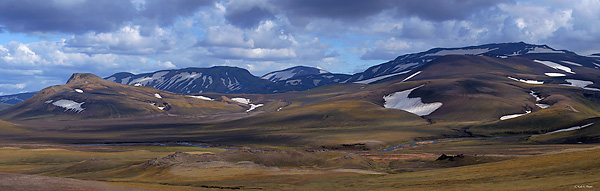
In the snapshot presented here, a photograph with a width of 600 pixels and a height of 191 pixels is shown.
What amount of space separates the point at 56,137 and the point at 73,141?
1878cm

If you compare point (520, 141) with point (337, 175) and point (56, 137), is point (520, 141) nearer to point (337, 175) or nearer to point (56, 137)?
point (337, 175)

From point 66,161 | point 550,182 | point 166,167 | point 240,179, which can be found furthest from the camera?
point 66,161

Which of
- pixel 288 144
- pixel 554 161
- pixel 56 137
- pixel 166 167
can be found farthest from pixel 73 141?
pixel 554 161

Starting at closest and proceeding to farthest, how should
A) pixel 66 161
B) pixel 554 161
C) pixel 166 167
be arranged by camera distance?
1. pixel 554 161
2. pixel 166 167
3. pixel 66 161

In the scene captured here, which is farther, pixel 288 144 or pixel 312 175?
pixel 288 144

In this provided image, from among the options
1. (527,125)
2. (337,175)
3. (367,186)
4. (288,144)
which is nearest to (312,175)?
(337,175)

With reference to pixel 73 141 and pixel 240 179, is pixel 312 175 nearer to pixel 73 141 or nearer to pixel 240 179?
pixel 240 179

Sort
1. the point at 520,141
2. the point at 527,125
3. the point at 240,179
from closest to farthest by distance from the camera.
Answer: the point at 240,179 → the point at 520,141 → the point at 527,125

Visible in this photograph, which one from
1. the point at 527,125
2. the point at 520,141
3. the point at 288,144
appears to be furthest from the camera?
the point at 527,125

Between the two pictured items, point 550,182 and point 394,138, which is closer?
point 550,182

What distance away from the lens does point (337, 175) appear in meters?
58.5

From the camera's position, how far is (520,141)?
13275 cm

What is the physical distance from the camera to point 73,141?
16788 centimetres

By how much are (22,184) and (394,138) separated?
126 meters
